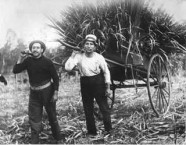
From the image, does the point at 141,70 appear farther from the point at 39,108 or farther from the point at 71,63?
the point at 39,108

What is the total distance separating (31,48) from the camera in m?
3.60

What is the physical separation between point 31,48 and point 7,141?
1.26 m

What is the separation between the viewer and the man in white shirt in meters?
3.72

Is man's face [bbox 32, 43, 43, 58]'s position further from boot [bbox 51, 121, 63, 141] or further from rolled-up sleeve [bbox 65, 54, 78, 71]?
boot [bbox 51, 121, 63, 141]

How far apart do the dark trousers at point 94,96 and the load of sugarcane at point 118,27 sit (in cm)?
59

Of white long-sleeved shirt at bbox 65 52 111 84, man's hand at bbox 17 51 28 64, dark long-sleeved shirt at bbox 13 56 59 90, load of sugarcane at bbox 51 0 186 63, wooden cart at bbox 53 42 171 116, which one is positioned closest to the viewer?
man's hand at bbox 17 51 28 64

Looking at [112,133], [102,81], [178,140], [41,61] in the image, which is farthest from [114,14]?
[178,140]

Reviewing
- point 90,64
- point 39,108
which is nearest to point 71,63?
point 90,64

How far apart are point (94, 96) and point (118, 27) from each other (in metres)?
1.09

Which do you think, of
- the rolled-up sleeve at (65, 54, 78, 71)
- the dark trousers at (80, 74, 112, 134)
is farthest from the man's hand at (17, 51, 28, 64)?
the dark trousers at (80, 74, 112, 134)

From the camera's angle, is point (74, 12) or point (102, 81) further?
point (74, 12)

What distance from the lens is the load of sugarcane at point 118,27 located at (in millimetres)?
4141

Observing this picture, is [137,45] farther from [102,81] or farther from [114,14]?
[102,81]

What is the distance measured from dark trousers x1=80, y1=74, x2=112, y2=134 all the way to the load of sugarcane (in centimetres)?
59
